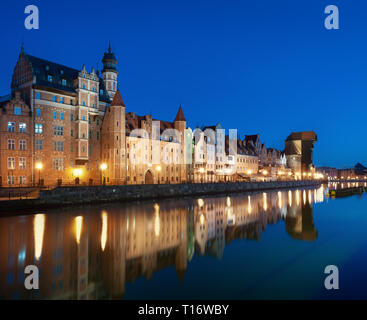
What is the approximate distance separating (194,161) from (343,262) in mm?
60977

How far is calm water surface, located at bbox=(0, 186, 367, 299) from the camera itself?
1241cm

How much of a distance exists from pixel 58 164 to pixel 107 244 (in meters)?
33.4

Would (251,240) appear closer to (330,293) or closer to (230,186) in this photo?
(330,293)

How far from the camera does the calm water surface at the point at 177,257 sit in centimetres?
1241

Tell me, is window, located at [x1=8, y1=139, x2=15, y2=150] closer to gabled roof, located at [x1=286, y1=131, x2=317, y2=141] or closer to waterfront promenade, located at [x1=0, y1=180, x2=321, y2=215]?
waterfront promenade, located at [x1=0, y1=180, x2=321, y2=215]

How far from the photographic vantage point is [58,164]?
49.4 meters

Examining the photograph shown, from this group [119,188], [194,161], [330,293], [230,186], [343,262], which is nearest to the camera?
[330,293]

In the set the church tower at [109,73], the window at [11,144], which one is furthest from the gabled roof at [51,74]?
the church tower at [109,73]

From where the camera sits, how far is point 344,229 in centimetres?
2827

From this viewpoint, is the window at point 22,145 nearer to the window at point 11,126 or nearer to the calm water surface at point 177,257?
the window at point 11,126

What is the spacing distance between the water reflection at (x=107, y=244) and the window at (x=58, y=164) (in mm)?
15517

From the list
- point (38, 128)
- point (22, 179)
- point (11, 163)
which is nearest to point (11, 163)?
point (11, 163)

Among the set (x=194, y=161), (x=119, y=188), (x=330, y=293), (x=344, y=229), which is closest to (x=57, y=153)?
(x=119, y=188)

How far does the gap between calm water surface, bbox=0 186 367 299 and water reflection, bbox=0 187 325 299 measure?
0.16ft
